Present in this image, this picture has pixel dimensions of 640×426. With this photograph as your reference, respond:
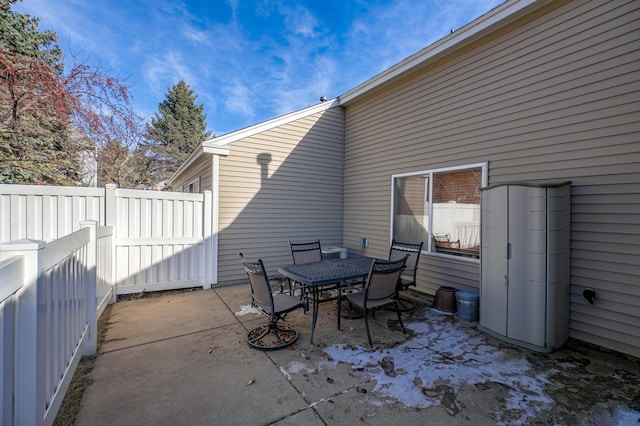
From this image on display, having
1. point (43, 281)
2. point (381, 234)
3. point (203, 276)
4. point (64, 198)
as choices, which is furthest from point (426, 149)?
point (64, 198)

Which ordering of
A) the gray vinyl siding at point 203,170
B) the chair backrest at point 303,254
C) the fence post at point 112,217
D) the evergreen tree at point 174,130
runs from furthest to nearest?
the evergreen tree at point 174,130 < the gray vinyl siding at point 203,170 < the chair backrest at point 303,254 < the fence post at point 112,217

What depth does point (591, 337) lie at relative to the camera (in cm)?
321

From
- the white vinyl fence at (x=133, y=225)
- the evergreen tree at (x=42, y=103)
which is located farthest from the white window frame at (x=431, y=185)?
the evergreen tree at (x=42, y=103)

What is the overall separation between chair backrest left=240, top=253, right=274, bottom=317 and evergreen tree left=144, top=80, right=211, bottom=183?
1649 cm

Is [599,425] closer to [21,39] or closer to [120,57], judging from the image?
[120,57]

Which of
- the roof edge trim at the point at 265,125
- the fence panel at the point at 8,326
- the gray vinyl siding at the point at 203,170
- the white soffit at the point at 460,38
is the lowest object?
the fence panel at the point at 8,326

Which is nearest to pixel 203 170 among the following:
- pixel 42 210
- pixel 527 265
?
pixel 42 210

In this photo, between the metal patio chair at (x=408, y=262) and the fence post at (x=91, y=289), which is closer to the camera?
the fence post at (x=91, y=289)

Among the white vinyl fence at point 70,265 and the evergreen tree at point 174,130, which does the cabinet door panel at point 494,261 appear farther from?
the evergreen tree at point 174,130

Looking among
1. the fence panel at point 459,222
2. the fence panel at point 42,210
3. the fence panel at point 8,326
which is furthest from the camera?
the fence panel at point 459,222

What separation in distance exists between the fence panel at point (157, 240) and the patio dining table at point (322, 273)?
7.88 feet

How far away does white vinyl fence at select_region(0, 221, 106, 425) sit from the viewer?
3.90 feet

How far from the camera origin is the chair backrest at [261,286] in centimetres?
297

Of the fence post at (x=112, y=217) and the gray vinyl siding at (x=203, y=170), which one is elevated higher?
the gray vinyl siding at (x=203, y=170)
